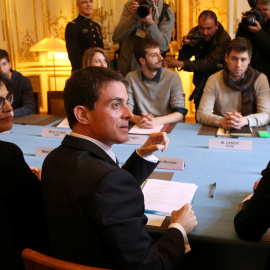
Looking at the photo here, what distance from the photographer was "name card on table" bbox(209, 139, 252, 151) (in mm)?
1866

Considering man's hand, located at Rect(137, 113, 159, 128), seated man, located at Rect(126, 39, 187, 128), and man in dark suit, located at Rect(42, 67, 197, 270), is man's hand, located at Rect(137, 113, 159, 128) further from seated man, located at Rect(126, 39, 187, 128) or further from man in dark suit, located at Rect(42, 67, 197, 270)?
man in dark suit, located at Rect(42, 67, 197, 270)

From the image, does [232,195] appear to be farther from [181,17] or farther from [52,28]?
[52,28]

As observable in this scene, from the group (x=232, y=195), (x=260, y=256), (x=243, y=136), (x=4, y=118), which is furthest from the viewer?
(x=243, y=136)

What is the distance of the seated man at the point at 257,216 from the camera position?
36.2 inches

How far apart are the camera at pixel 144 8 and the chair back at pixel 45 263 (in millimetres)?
2601

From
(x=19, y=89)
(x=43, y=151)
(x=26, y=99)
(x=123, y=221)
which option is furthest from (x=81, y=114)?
(x=19, y=89)

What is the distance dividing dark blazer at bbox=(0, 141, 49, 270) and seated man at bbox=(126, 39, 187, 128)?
1736mm

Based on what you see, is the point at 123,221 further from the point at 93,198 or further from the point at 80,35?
the point at 80,35

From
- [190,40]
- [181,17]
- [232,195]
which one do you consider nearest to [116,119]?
[232,195]

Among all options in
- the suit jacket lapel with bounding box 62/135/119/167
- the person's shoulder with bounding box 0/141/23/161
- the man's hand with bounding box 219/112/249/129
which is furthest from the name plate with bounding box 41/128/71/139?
the suit jacket lapel with bounding box 62/135/119/167

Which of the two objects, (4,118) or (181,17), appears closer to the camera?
(4,118)

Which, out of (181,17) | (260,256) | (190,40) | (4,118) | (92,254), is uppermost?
(181,17)

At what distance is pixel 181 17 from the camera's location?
16.1ft

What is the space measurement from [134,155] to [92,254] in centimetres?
60
